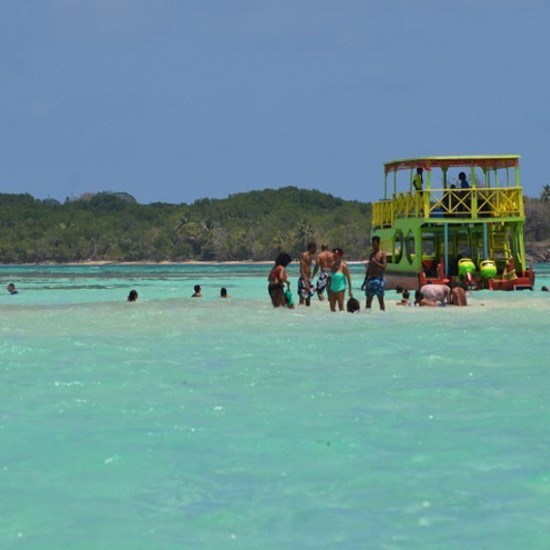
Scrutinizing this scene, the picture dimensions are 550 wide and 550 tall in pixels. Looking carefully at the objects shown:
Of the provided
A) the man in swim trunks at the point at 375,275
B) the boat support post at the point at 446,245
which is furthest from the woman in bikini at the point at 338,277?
the boat support post at the point at 446,245

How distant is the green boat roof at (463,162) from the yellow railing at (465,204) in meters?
0.67

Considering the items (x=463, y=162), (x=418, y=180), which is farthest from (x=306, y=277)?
(x=463, y=162)

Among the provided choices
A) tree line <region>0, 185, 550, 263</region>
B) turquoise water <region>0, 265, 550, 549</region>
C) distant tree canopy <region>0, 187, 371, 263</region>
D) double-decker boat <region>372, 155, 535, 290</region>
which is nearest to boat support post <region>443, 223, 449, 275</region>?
double-decker boat <region>372, 155, 535, 290</region>

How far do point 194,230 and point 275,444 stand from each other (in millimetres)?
146089

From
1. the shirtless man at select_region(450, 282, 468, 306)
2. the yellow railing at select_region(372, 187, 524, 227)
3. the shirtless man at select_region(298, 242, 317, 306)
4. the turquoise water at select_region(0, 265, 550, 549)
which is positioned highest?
the yellow railing at select_region(372, 187, 524, 227)

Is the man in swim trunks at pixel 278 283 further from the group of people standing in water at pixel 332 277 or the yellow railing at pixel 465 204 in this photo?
the yellow railing at pixel 465 204

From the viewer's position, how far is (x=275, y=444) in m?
7.34

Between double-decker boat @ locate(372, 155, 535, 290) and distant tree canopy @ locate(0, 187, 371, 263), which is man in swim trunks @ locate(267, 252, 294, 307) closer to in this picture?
double-decker boat @ locate(372, 155, 535, 290)

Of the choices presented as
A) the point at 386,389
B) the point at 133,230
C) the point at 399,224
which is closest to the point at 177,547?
the point at 386,389

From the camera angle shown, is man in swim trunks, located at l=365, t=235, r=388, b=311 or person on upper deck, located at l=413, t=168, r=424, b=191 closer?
man in swim trunks, located at l=365, t=235, r=388, b=311

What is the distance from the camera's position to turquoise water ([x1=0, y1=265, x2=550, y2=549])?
5.47 m

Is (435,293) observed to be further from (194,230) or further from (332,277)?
(194,230)

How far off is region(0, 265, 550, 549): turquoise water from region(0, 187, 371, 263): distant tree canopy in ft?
419

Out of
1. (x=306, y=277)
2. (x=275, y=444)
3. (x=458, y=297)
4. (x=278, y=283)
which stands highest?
(x=306, y=277)
